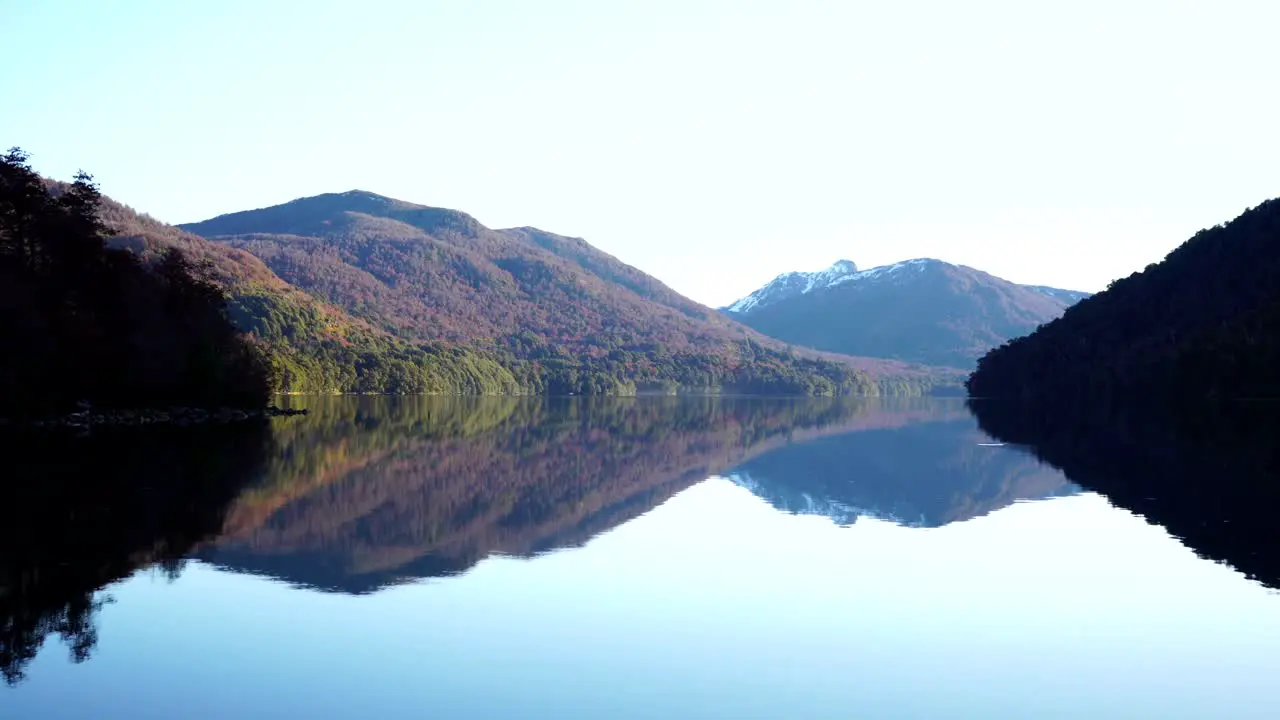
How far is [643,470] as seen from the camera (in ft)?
160

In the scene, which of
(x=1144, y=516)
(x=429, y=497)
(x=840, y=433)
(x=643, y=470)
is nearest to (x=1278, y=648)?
(x=1144, y=516)

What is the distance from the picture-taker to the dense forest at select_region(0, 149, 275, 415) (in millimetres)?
61406

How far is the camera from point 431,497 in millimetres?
35438

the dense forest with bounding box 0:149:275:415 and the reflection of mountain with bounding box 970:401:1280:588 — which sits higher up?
the dense forest with bounding box 0:149:275:415

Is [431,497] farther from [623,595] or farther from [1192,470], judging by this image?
[1192,470]

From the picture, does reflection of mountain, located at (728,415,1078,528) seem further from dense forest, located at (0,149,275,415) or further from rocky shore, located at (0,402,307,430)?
dense forest, located at (0,149,275,415)

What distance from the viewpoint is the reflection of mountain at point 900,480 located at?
35750mm

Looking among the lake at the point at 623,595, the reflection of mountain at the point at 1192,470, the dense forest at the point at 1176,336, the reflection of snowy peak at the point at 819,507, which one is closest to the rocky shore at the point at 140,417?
the lake at the point at 623,595

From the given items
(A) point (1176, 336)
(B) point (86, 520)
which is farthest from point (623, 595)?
(A) point (1176, 336)

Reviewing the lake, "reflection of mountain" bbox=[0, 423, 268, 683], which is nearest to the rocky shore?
"reflection of mountain" bbox=[0, 423, 268, 683]

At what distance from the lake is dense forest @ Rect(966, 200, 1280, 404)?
292ft

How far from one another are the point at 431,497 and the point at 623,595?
15925mm

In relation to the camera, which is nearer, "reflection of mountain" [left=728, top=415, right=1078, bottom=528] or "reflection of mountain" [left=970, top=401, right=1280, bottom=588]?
"reflection of mountain" [left=970, top=401, right=1280, bottom=588]

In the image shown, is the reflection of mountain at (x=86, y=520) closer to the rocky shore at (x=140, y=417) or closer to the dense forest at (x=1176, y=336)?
the rocky shore at (x=140, y=417)
